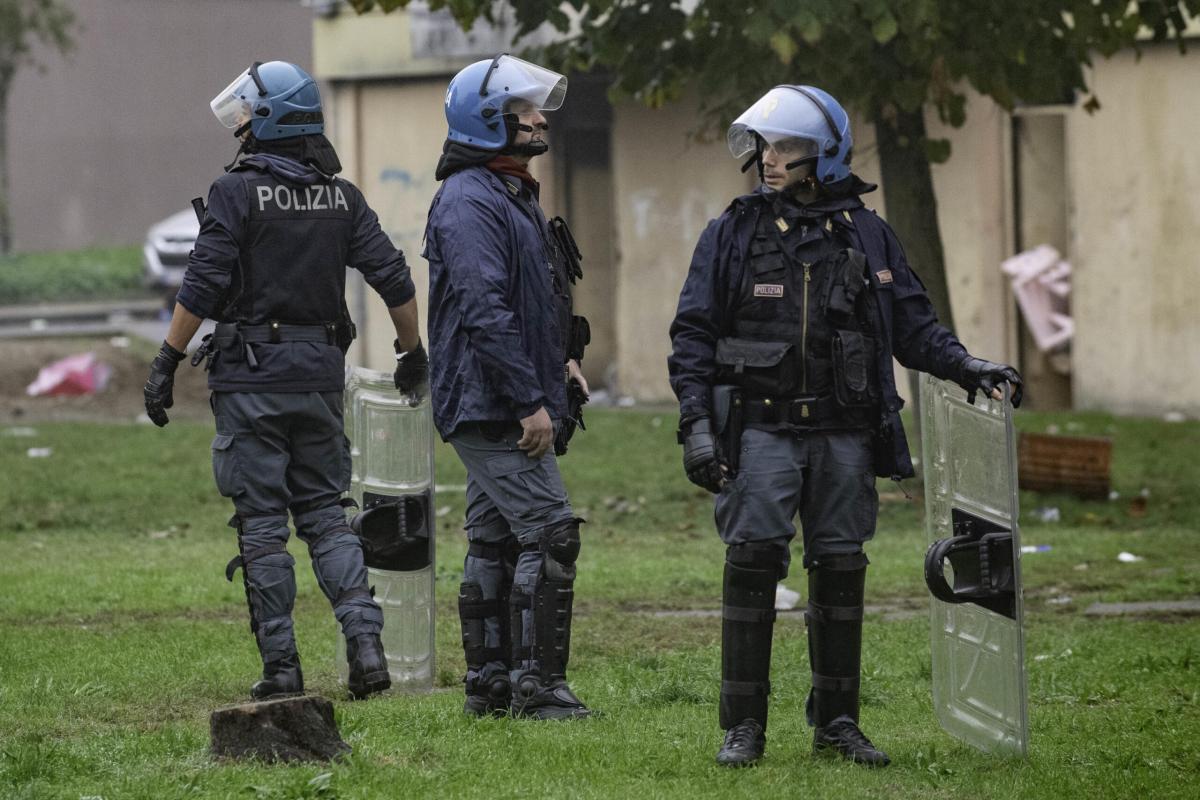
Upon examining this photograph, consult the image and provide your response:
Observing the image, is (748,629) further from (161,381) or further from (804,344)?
(161,381)

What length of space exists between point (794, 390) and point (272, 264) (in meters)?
1.95

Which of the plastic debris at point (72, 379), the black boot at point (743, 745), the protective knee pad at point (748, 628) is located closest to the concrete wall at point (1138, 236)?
the plastic debris at point (72, 379)

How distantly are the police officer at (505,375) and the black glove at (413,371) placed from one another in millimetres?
578

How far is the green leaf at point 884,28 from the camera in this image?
10.5 metres

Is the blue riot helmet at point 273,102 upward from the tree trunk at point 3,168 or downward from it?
downward

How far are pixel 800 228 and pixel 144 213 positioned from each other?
3920 cm

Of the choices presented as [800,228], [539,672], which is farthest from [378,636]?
[800,228]

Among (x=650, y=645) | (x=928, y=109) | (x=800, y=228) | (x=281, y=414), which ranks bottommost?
(x=650, y=645)

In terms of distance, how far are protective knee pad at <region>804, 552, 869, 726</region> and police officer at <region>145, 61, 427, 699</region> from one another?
4.99ft

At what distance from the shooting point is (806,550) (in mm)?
5781

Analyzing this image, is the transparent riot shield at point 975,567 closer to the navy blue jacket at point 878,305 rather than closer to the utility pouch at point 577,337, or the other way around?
the navy blue jacket at point 878,305

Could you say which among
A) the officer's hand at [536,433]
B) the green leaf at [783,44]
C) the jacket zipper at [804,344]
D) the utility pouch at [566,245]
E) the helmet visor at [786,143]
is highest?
the green leaf at [783,44]

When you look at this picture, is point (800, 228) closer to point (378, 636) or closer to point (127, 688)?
point (378, 636)

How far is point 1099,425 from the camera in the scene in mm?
16672
